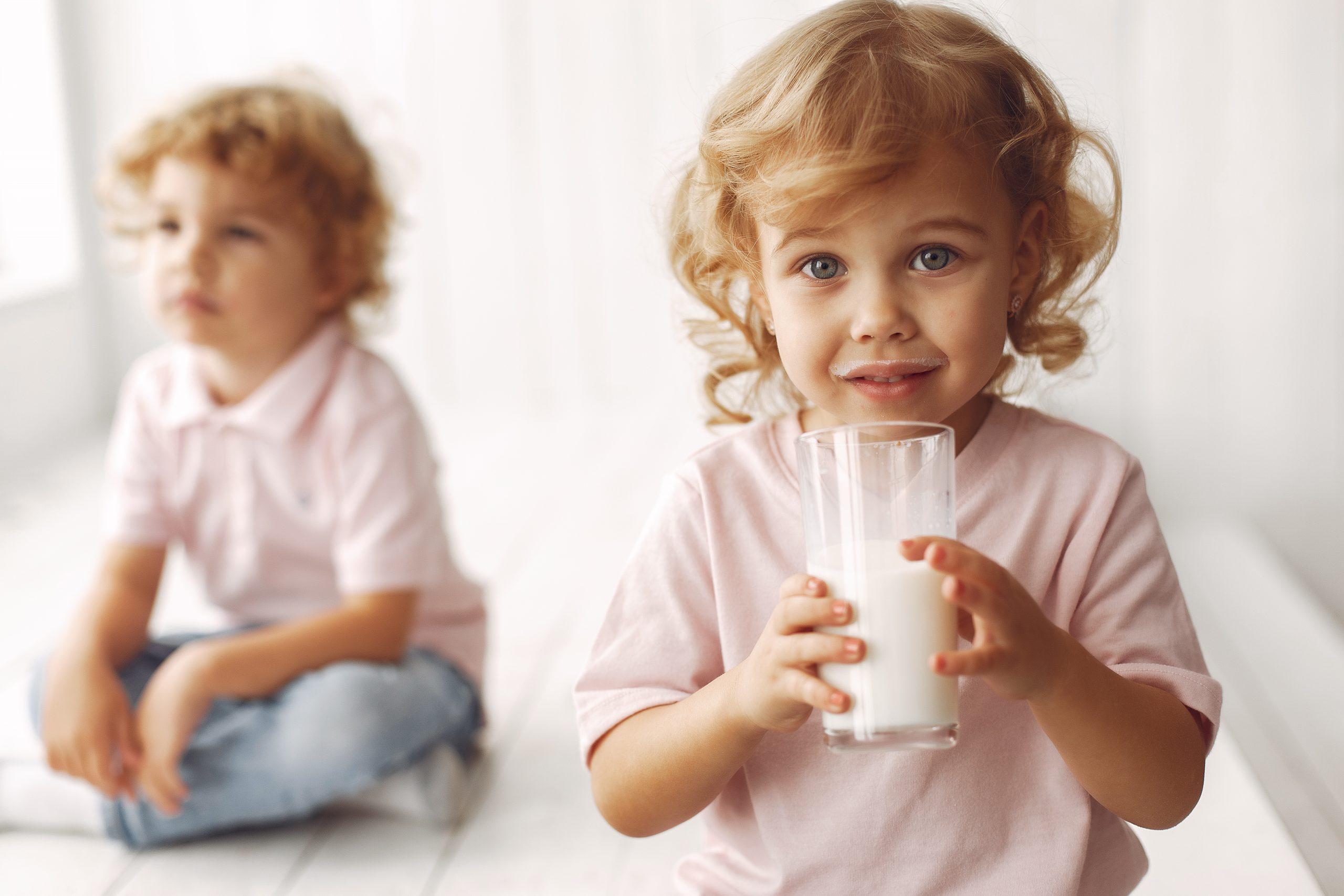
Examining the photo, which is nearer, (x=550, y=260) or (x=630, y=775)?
(x=630, y=775)

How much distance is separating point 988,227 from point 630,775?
431mm

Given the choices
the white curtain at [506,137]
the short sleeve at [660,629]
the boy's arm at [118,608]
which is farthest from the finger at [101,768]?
the white curtain at [506,137]

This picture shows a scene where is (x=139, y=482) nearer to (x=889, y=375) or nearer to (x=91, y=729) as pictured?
(x=91, y=729)

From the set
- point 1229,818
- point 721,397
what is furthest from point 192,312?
point 1229,818

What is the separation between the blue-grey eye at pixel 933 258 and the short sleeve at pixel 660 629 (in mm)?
226

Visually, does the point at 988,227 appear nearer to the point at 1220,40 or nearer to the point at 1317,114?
the point at 1317,114

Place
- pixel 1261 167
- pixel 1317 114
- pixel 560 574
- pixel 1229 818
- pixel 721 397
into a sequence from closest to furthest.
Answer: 1. pixel 721 397
2. pixel 1229 818
3. pixel 1317 114
4. pixel 1261 167
5. pixel 560 574

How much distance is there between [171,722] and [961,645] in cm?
93

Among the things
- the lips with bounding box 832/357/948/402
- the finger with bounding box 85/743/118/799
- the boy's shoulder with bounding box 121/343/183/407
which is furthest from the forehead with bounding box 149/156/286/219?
the lips with bounding box 832/357/948/402

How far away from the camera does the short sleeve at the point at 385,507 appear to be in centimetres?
155

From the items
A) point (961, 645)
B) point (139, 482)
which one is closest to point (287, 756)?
point (139, 482)

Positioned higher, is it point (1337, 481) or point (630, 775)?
point (630, 775)

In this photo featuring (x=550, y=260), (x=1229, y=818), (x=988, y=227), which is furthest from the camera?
(x=550, y=260)

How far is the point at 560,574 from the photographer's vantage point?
243 cm
